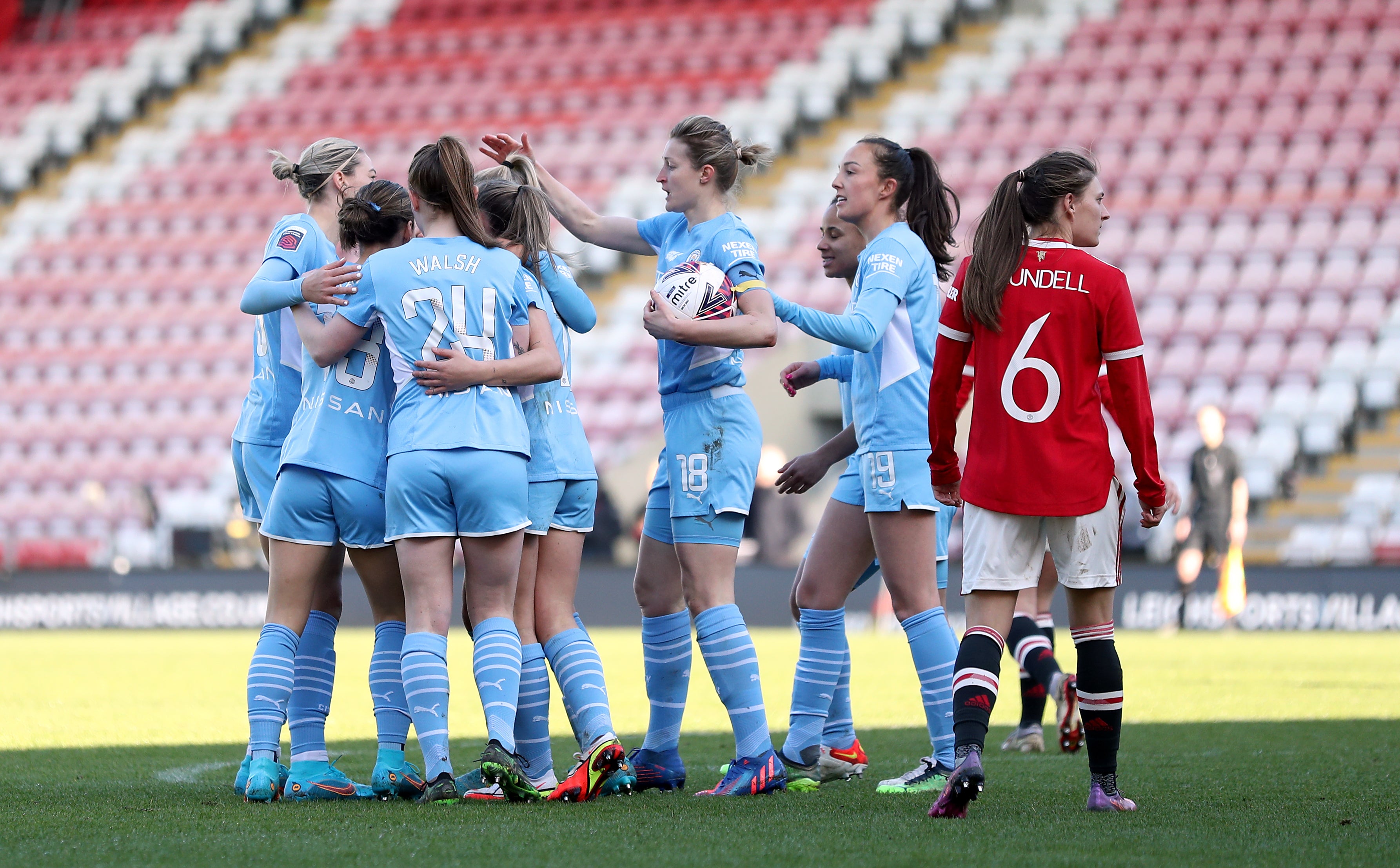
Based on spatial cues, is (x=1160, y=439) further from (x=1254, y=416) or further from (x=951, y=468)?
(x=951, y=468)

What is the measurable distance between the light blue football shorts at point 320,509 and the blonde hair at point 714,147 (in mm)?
1444

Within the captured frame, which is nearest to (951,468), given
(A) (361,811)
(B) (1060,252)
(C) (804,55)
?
(B) (1060,252)

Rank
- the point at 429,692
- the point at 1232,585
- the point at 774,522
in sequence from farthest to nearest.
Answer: the point at 774,522 < the point at 1232,585 < the point at 429,692

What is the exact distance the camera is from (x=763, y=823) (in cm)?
414

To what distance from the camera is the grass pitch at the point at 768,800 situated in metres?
3.68

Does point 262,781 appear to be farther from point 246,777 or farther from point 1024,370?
point 1024,370

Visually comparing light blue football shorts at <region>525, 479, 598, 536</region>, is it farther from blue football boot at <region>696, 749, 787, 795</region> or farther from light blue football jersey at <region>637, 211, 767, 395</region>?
blue football boot at <region>696, 749, 787, 795</region>

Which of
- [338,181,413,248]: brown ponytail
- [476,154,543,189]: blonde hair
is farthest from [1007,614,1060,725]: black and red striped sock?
[338,181,413,248]: brown ponytail

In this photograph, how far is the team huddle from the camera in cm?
429

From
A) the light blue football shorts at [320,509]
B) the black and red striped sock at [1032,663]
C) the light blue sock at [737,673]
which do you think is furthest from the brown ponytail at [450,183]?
the black and red striped sock at [1032,663]

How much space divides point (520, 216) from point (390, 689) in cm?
152

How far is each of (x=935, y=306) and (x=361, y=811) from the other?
2.41 m

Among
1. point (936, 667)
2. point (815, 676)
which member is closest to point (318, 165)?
point (815, 676)

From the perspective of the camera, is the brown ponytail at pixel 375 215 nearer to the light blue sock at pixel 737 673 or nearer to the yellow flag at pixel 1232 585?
the light blue sock at pixel 737 673
